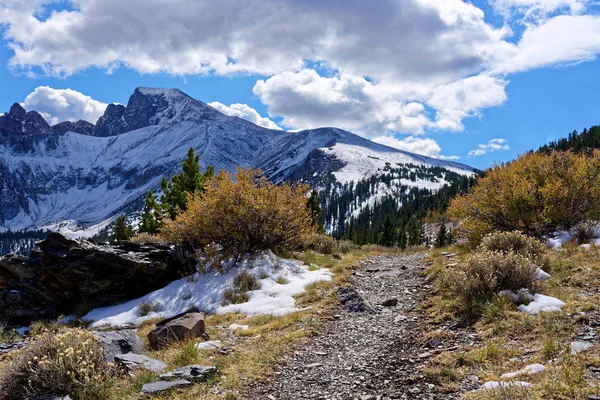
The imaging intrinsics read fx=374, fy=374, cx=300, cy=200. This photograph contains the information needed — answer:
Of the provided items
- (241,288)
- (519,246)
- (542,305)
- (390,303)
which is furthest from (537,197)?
(241,288)

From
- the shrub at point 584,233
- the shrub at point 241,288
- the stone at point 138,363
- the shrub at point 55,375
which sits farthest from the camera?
the shrub at point 584,233

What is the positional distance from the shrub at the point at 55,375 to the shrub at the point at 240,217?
10.1 meters

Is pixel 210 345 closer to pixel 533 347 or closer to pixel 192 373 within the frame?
pixel 192 373

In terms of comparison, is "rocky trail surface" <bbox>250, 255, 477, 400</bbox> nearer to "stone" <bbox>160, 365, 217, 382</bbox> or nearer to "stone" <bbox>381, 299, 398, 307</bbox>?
"stone" <bbox>381, 299, 398, 307</bbox>

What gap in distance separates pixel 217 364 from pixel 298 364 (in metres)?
1.59

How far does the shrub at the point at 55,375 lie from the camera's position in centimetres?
599

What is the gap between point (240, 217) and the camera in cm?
1641

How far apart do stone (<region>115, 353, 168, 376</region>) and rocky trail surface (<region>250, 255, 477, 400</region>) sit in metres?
2.07

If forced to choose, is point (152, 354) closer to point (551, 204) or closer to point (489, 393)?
point (489, 393)

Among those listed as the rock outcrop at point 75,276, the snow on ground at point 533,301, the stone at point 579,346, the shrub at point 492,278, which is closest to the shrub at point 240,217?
the rock outcrop at point 75,276

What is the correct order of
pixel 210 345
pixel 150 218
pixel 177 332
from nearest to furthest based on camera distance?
pixel 210 345 → pixel 177 332 → pixel 150 218

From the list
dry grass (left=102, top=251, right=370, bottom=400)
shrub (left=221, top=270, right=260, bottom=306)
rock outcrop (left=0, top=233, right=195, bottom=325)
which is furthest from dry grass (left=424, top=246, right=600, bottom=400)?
rock outcrop (left=0, top=233, right=195, bottom=325)

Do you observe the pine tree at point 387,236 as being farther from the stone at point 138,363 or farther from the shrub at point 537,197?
the stone at point 138,363

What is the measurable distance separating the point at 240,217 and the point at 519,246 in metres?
10.7
